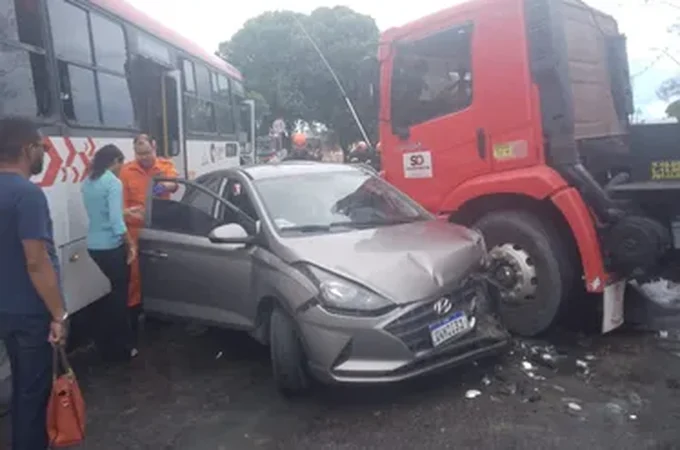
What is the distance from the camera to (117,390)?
5602mm

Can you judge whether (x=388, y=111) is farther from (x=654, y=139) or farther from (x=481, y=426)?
(x=481, y=426)

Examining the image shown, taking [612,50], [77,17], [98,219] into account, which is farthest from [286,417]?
[612,50]

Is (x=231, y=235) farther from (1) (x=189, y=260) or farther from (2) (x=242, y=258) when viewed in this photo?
(1) (x=189, y=260)

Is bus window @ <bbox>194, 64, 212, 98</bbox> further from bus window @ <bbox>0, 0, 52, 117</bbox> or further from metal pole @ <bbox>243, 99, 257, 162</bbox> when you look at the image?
bus window @ <bbox>0, 0, 52, 117</bbox>

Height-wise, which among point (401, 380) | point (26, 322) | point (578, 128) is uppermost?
point (578, 128)

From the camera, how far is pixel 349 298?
4656 mm

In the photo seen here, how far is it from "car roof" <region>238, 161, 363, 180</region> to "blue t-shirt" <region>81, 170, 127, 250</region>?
1.07m

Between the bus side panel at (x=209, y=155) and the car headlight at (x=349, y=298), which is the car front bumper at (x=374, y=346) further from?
the bus side panel at (x=209, y=155)

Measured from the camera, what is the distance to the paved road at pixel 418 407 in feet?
14.3

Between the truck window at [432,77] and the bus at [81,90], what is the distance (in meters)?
2.77

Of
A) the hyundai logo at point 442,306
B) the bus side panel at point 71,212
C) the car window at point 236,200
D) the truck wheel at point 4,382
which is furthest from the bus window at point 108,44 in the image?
the hyundai logo at point 442,306

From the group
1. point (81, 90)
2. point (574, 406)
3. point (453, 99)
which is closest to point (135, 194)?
point (81, 90)

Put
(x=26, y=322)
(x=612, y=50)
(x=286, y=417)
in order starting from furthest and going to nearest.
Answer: (x=612, y=50) → (x=286, y=417) → (x=26, y=322)

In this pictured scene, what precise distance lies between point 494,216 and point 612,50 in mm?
2056
